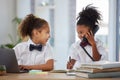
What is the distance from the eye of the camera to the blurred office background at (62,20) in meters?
A: 4.86

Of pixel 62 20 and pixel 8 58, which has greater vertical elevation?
pixel 62 20

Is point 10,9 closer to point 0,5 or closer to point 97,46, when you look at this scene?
point 0,5

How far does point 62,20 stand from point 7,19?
41.5 inches

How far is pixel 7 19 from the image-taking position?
17.3ft

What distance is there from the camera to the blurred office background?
15.9ft

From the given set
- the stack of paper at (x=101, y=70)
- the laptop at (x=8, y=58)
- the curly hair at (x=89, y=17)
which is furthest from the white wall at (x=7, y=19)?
the stack of paper at (x=101, y=70)

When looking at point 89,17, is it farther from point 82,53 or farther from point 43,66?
point 43,66

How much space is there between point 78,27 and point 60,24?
2.28m

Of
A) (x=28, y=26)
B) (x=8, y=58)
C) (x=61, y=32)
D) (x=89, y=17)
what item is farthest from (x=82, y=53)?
(x=61, y=32)

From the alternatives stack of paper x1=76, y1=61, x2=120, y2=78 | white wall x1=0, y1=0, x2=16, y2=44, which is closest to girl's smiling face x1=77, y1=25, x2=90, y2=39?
stack of paper x1=76, y1=61, x2=120, y2=78

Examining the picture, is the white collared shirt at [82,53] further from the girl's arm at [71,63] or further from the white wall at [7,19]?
the white wall at [7,19]

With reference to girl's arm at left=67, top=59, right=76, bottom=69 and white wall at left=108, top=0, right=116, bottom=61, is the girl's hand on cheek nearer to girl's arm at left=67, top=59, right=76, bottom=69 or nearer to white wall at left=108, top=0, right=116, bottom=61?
girl's arm at left=67, top=59, right=76, bottom=69

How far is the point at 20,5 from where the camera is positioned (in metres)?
5.45

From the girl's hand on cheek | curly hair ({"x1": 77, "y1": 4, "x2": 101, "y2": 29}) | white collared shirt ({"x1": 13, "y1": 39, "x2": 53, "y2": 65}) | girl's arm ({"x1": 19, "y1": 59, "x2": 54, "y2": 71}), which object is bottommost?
girl's arm ({"x1": 19, "y1": 59, "x2": 54, "y2": 71})
